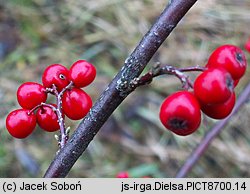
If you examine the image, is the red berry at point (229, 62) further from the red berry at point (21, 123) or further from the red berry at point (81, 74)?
the red berry at point (21, 123)

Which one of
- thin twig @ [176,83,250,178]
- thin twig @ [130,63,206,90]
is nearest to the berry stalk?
thin twig @ [130,63,206,90]

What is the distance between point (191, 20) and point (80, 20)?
73 centimetres

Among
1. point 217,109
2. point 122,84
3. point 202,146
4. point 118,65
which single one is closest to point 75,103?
point 122,84

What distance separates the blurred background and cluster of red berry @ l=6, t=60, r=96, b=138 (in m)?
1.48

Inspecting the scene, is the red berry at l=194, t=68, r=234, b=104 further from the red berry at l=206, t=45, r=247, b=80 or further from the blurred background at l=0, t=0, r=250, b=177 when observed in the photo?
the blurred background at l=0, t=0, r=250, b=177

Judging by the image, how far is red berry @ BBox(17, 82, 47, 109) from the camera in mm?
874

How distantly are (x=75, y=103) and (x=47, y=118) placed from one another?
67 mm

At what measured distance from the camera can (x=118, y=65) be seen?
2748 millimetres

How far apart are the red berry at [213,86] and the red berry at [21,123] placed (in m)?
0.35

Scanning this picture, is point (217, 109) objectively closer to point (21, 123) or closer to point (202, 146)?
point (21, 123)

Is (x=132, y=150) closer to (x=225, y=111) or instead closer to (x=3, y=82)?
(x=3, y=82)

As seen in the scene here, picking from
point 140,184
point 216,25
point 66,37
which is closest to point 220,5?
point 216,25

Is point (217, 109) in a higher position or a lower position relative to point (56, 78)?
lower

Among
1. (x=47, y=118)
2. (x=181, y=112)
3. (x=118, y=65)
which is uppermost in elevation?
(x=118, y=65)
